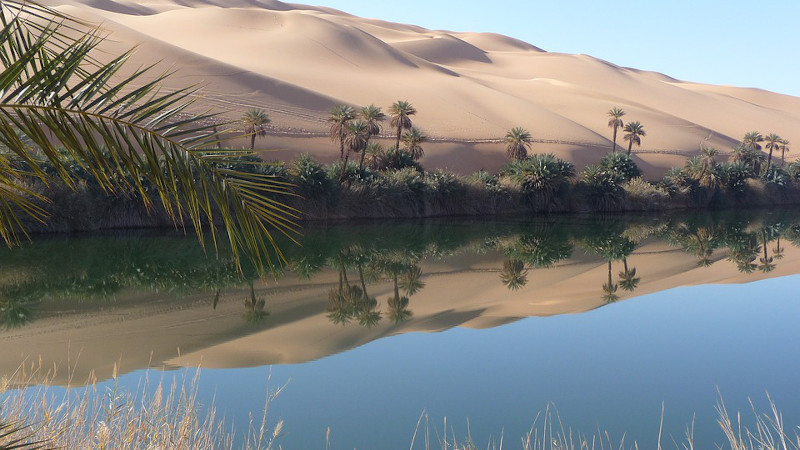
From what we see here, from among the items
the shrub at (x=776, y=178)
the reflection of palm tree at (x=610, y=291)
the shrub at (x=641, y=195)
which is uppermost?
the shrub at (x=776, y=178)

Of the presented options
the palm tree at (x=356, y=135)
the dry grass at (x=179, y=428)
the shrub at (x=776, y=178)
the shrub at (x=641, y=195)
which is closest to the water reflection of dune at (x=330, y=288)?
the dry grass at (x=179, y=428)

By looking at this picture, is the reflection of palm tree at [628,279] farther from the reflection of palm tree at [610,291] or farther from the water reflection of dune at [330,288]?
the reflection of palm tree at [610,291]

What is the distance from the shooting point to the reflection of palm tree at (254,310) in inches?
564

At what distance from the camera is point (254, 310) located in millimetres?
15219

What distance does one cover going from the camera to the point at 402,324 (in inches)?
549

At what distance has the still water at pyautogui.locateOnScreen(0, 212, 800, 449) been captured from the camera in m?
8.77

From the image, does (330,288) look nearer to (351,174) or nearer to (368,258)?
(368,258)

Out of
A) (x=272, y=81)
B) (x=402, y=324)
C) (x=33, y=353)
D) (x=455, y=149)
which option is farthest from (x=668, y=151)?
(x=33, y=353)

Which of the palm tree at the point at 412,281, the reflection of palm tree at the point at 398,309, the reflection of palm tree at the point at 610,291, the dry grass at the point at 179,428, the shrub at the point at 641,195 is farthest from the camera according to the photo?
the shrub at the point at 641,195

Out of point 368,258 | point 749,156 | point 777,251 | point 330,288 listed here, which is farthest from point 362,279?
point 749,156

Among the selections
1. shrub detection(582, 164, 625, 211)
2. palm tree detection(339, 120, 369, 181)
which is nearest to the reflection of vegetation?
palm tree detection(339, 120, 369, 181)

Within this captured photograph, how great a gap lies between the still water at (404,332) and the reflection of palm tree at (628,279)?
55mm

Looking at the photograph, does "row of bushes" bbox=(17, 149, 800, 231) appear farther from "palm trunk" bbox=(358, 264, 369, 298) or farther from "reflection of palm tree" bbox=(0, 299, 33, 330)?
"reflection of palm tree" bbox=(0, 299, 33, 330)

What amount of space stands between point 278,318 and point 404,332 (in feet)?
9.09
